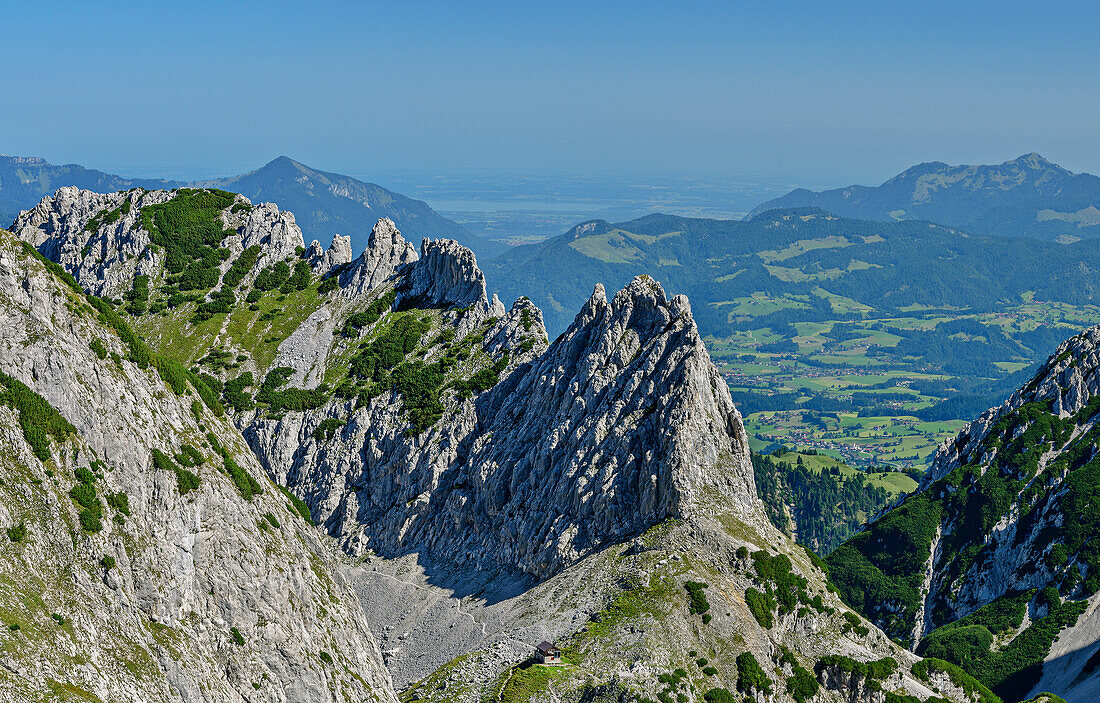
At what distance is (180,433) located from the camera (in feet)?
303

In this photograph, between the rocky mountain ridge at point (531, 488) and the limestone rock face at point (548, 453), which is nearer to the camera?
the rocky mountain ridge at point (531, 488)

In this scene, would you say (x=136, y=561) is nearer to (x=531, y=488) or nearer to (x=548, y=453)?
(x=531, y=488)

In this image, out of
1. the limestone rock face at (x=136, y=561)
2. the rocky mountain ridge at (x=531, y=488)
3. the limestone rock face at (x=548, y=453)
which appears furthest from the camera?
the limestone rock face at (x=548, y=453)

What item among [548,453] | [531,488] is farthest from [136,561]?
[548,453]

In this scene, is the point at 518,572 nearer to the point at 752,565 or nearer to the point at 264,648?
the point at 752,565

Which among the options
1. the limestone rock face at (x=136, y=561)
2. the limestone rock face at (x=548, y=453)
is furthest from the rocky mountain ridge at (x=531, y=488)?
the limestone rock face at (x=136, y=561)

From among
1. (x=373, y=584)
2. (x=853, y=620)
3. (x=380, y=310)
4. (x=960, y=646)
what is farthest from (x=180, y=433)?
(x=960, y=646)

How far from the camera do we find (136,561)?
76.2 meters

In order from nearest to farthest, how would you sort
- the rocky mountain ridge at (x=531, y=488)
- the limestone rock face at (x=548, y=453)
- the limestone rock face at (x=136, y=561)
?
the limestone rock face at (x=136, y=561)
the rocky mountain ridge at (x=531, y=488)
the limestone rock face at (x=548, y=453)

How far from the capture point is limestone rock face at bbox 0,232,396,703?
67812 mm

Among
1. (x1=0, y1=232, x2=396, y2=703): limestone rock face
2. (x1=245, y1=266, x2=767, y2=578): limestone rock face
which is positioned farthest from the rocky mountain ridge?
(x1=0, y1=232, x2=396, y2=703): limestone rock face

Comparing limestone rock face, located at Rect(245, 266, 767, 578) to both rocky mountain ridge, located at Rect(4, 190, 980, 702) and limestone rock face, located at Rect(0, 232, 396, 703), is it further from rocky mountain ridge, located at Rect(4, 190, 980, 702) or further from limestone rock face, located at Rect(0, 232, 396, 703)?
limestone rock face, located at Rect(0, 232, 396, 703)

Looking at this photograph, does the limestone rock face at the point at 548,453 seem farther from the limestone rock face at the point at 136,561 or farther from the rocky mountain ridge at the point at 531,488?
the limestone rock face at the point at 136,561

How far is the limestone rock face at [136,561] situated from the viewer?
67812 millimetres
